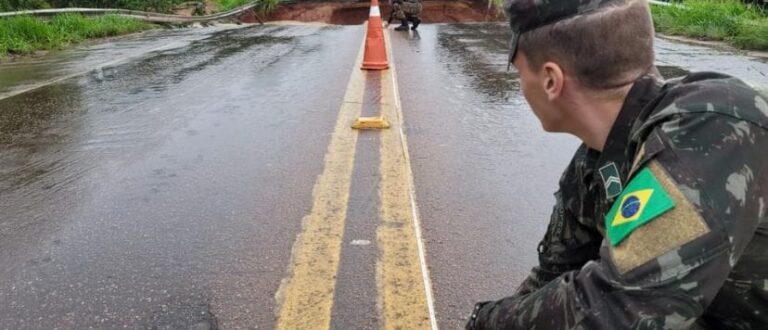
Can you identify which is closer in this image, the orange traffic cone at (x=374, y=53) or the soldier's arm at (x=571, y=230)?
the soldier's arm at (x=571, y=230)

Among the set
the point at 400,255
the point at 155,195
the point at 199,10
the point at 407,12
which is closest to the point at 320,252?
the point at 400,255

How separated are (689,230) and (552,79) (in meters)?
0.41

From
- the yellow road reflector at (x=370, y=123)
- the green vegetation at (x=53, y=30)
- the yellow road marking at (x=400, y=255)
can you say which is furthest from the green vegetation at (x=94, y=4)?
the yellow road marking at (x=400, y=255)

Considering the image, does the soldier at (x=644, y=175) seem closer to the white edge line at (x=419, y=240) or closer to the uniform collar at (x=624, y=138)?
the uniform collar at (x=624, y=138)

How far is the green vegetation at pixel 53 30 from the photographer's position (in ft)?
40.3

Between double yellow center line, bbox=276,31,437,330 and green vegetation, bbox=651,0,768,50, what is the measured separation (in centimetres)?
856

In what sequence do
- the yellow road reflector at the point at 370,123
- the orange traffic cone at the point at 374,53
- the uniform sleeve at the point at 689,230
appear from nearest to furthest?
the uniform sleeve at the point at 689,230, the yellow road reflector at the point at 370,123, the orange traffic cone at the point at 374,53

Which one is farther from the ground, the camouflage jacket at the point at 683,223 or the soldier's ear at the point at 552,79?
the soldier's ear at the point at 552,79

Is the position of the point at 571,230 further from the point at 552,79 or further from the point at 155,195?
the point at 155,195

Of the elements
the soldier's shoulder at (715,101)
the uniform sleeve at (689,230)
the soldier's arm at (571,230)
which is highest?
the soldier's shoulder at (715,101)

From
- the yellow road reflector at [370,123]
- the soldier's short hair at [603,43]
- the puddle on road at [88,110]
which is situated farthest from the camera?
the yellow road reflector at [370,123]

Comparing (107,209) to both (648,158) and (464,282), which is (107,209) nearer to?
(464,282)

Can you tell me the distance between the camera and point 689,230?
3.48 ft

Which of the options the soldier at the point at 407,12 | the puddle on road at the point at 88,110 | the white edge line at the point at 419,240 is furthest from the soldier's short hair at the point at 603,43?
the soldier at the point at 407,12
